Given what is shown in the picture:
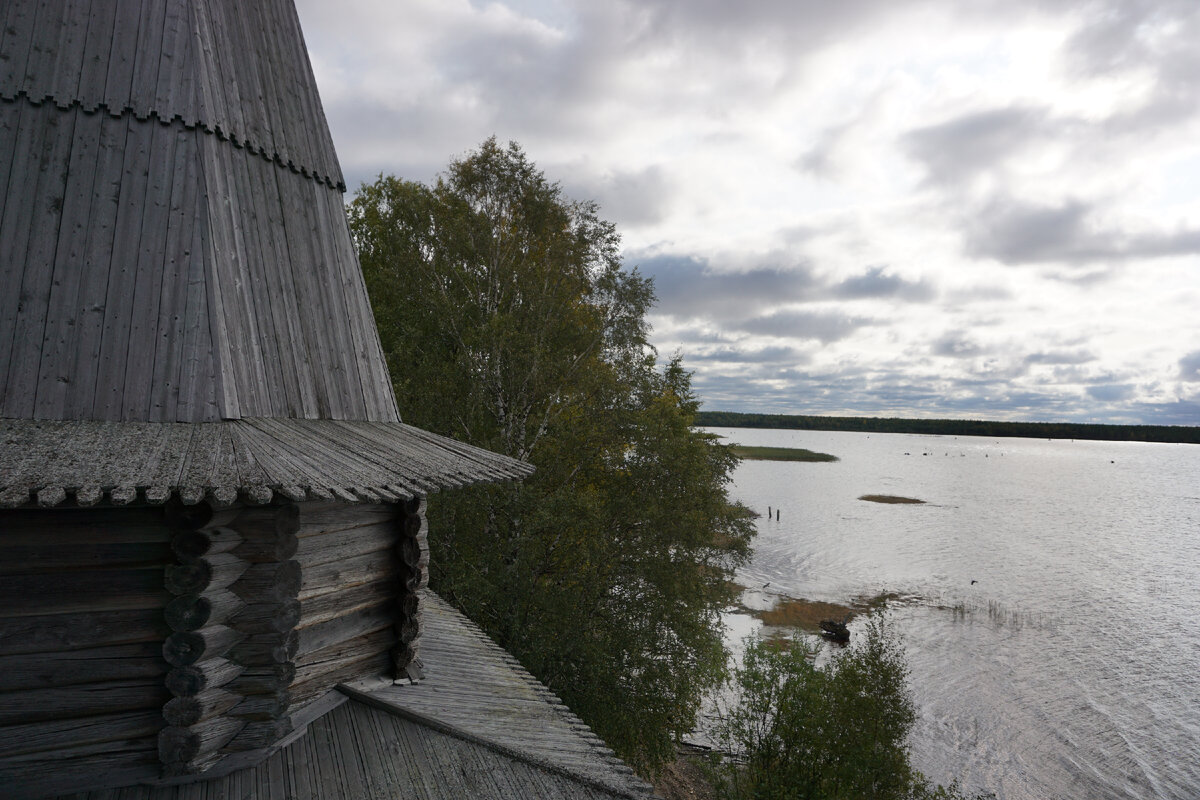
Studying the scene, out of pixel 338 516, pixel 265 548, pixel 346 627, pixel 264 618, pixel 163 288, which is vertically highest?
pixel 163 288

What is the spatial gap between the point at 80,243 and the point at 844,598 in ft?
117

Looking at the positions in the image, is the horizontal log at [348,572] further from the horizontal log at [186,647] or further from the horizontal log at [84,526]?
the horizontal log at [84,526]

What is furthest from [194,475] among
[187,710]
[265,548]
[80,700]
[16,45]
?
[16,45]

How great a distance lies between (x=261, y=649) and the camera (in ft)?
17.4

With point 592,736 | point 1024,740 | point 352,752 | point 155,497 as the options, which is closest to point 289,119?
point 155,497

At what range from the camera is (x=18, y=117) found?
18.5ft

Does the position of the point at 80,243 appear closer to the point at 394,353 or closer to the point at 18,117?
the point at 18,117

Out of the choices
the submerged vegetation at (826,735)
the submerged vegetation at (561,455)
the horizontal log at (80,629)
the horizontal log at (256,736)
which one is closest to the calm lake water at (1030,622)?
the submerged vegetation at (826,735)

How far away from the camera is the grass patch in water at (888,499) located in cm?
6831

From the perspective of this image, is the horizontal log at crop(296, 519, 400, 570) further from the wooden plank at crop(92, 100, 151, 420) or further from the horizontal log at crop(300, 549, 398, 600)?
the wooden plank at crop(92, 100, 151, 420)

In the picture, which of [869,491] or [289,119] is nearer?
[289,119]

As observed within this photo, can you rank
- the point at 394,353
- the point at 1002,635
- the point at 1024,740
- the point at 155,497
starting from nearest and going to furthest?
the point at 155,497
the point at 394,353
the point at 1024,740
the point at 1002,635

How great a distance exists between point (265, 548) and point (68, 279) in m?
2.61

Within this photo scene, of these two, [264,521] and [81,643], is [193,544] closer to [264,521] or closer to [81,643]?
[264,521]
